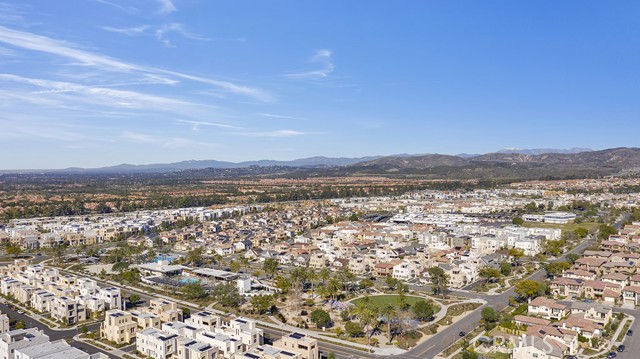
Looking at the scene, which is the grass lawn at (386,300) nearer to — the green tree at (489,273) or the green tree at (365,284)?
the green tree at (365,284)

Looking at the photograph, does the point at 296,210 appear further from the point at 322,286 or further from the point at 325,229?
the point at 322,286

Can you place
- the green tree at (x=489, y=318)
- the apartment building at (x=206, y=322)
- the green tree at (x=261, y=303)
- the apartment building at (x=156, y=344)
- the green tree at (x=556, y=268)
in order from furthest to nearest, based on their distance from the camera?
the green tree at (x=556, y=268) → the green tree at (x=261, y=303) → the green tree at (x=489, y=318) → the apartment building at (x=206, y=322) → the apartment building at (x=156, y=344)

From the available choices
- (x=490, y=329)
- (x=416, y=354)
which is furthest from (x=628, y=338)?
(x=416, y=354)

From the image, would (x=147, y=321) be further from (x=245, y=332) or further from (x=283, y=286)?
(x=283, y=286)

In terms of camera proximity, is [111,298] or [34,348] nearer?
[34,348]

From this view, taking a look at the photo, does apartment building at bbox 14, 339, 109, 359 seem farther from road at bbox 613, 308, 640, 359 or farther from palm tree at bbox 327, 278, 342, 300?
road at bbox 613, 308, 640, 359

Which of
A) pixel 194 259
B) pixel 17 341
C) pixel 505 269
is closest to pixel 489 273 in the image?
pixel 505 269

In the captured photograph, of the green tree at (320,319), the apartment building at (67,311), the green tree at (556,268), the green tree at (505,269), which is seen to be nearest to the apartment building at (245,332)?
the green tree at (320,319)
